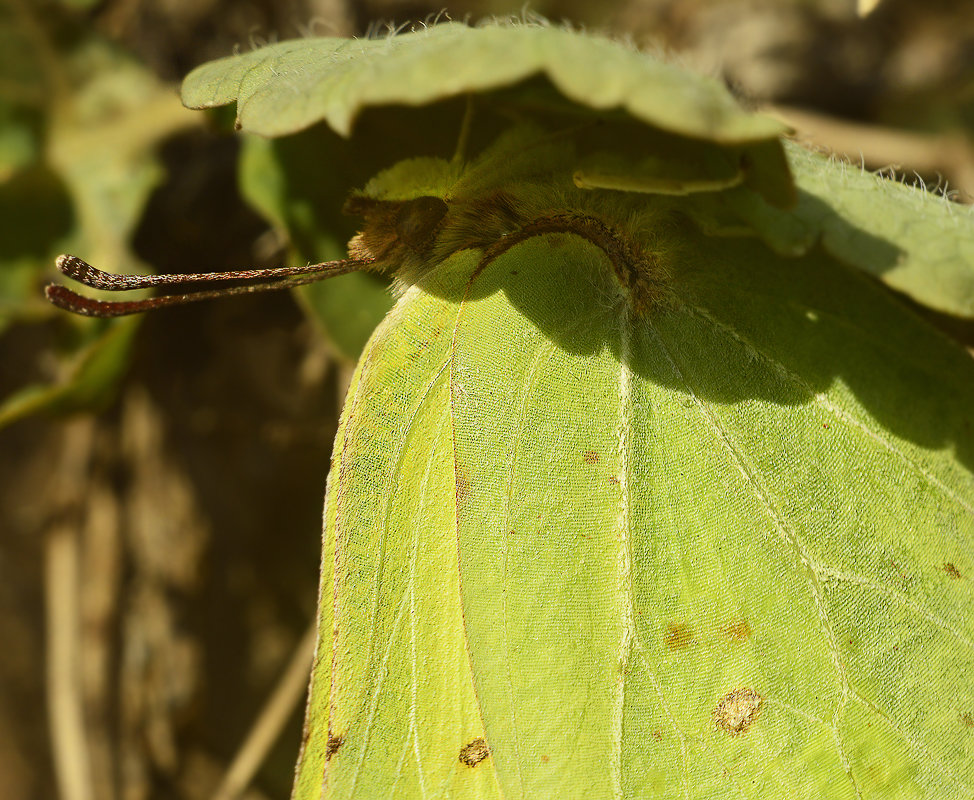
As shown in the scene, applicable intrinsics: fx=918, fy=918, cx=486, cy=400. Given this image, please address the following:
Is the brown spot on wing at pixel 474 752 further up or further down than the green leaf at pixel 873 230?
further down

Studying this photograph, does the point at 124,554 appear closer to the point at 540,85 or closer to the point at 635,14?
the point at 540,85

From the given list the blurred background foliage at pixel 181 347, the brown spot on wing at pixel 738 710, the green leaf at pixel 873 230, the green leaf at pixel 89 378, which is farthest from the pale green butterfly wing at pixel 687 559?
the green leaf at pixel 89 378

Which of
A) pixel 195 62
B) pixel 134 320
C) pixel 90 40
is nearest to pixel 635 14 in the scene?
pixel 195 62

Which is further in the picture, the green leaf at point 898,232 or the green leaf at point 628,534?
the green leaf at point 628,534

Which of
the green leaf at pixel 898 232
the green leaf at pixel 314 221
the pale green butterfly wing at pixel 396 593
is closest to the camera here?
the green leaf at pixel 898 232

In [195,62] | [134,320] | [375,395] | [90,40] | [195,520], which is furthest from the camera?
[195,520]

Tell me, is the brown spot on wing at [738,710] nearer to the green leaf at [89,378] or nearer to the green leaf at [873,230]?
the green leaf at [873,230]
